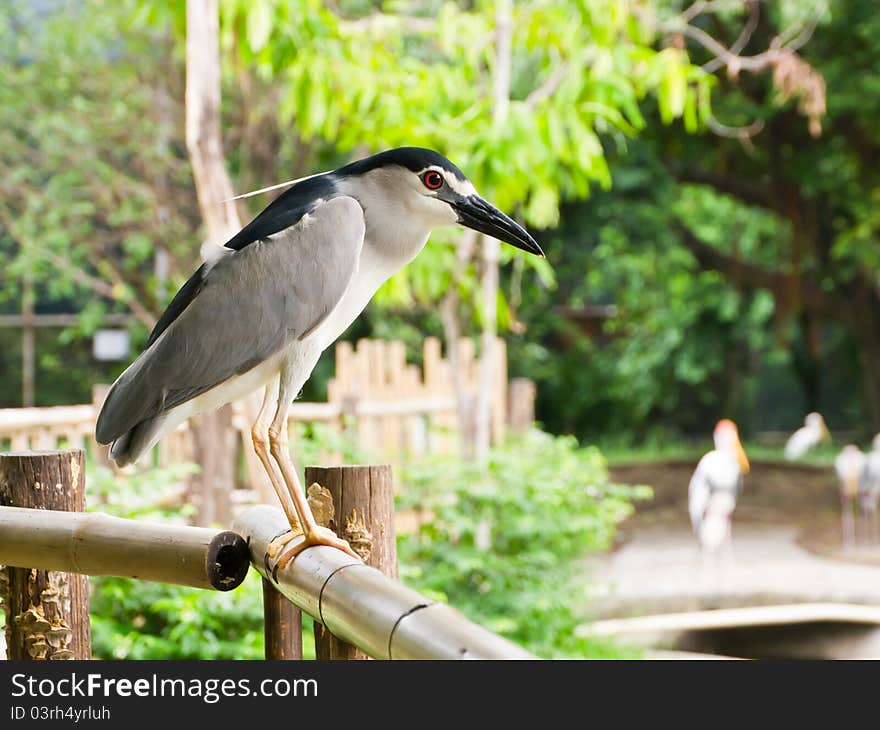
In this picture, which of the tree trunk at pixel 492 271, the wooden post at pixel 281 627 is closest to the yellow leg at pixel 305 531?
the wooden post at pixel 281 627

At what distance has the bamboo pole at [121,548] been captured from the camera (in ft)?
3.88

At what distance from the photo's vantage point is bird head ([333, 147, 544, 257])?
4.07 ft

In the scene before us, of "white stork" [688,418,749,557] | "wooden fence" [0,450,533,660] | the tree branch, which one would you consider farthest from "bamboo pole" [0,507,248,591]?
the tree branch

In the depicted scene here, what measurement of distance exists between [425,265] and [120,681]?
231 centimetres

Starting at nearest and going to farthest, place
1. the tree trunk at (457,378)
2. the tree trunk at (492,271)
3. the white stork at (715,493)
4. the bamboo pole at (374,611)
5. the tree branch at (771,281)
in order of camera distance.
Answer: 1. the bamboo pole at (374,611)
2. the tree trunk at (492,271)
3. the tree trunk at (457,378)
4. the white stork at (715,493)
5. the tree branch at (771,281)

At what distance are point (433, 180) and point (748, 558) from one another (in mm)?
5928

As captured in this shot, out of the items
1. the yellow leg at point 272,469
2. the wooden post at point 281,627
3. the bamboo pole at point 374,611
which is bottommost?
the wooden post at point 281,627

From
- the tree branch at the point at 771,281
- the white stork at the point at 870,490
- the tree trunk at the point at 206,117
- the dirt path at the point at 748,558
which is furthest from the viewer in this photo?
the tree branch at the point at 771,281

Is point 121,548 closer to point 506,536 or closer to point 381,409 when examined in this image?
point 506,536

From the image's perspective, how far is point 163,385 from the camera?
1264mm

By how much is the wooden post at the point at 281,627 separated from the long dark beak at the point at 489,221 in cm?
46

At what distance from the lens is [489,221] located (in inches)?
49.0

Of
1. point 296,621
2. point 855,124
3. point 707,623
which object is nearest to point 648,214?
point 855,124

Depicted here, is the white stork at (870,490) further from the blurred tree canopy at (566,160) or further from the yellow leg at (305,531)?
the yellow leg at (305,531)
